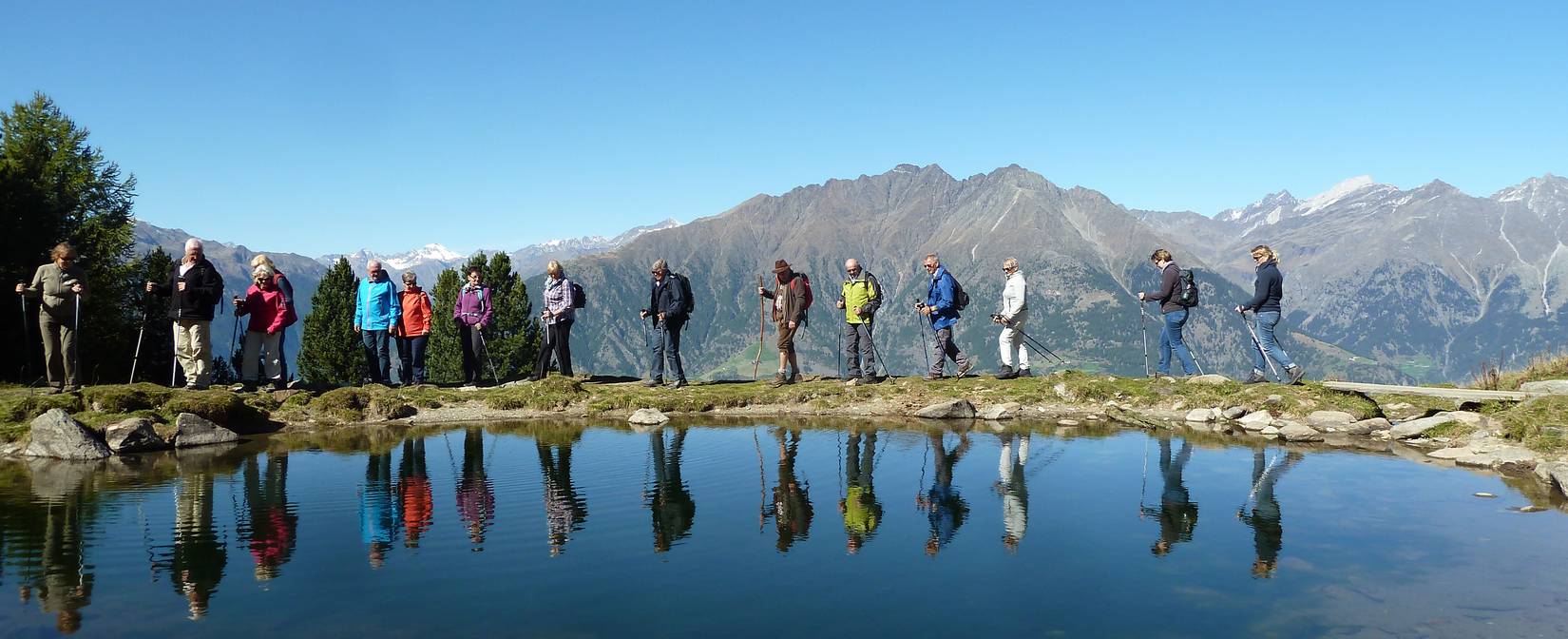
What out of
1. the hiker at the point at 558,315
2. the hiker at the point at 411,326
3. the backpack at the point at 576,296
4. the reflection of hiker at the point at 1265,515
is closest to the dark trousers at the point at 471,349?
the hiker at the point at 411,326

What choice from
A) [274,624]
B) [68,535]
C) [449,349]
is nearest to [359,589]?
[274,624]

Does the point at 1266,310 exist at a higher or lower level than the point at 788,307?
lower

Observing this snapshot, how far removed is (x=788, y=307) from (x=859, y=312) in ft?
5.90

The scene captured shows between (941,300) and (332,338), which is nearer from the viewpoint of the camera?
(941,300)

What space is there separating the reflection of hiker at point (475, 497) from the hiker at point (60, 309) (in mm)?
8730

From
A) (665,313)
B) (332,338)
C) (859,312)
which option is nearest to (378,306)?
(665,313)

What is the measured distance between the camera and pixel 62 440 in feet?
52.2

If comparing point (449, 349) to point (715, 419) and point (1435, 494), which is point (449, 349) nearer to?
point (715, 419)

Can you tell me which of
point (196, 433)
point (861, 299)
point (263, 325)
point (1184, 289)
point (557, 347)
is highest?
point (861, 299)

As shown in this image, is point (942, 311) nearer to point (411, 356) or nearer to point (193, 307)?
point (411, 356)

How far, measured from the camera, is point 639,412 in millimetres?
21000

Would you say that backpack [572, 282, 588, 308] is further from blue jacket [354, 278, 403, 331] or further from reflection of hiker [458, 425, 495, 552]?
reflection of hiker [458, 425, 495, 552]

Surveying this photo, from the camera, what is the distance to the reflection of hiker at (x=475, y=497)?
10734mm

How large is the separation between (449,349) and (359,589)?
2377 inches
